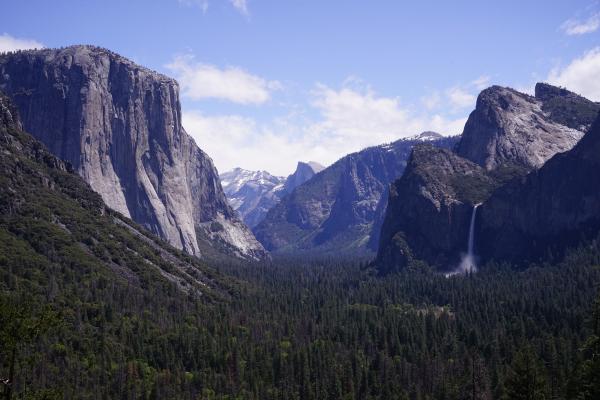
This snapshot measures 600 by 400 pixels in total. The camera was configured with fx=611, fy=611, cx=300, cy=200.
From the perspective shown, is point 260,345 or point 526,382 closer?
point 526,382

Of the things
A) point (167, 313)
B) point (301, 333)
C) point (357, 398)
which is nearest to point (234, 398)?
point (357, 398)

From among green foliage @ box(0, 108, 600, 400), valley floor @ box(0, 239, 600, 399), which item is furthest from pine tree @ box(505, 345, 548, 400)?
valley floor @ box(0, 239, 600, 399)

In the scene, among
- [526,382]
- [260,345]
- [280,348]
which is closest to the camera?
[526,382]

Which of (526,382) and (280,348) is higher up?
(280,348)

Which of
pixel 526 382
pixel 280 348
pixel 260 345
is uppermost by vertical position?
pixel 260 345

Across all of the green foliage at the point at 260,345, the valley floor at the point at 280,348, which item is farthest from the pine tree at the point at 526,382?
the valley floor at the point at 280,348

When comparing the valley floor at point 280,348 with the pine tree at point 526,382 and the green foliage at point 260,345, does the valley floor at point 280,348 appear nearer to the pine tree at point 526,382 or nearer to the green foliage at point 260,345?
the green foliage at point 260,345

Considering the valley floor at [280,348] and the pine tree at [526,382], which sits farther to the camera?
the valley floor at [280,348]

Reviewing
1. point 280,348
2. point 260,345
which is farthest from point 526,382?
point 260,345

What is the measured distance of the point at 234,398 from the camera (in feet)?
403

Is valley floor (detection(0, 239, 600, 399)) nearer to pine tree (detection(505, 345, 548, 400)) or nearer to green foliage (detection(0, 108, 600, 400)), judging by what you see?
green foliage (detection(0, 108, 600, 400))

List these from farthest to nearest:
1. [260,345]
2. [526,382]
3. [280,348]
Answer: [260,345] → [280,348] → [526,382]

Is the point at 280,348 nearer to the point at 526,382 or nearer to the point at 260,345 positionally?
the point at 260,345

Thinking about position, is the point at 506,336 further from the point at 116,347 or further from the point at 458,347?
the point at 116,347
